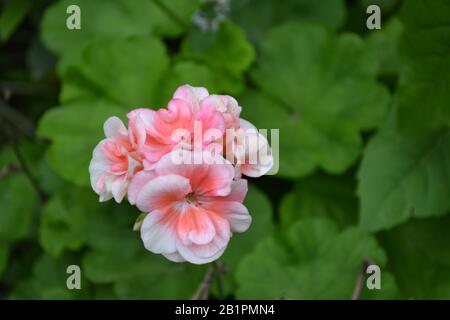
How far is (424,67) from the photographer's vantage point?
6.45 ft

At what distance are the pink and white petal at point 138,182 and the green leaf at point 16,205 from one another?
1.19 metres

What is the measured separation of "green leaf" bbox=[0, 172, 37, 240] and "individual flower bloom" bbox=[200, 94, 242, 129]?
48.5 inches

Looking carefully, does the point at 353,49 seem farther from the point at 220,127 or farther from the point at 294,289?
the point at 220,127

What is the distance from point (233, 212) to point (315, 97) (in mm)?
1143

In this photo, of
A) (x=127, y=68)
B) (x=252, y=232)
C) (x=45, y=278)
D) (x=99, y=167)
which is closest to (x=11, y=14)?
(x=127, y=68)

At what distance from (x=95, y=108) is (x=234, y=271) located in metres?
0.70

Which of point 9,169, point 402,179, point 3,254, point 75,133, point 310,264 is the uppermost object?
point 75,133

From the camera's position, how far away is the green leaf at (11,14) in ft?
8.43

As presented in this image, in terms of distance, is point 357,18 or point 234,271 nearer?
point 234,271

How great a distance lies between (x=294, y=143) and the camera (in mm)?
2320

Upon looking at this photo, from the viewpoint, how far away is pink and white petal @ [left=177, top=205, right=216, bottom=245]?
1284 millimetres

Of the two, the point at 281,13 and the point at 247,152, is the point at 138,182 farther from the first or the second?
the point at 281,13

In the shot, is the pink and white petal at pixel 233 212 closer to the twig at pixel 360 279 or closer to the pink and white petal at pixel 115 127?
the pink and white petal at pixel 115 127
